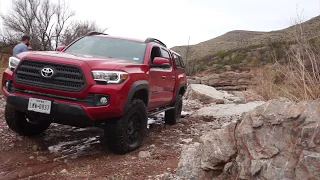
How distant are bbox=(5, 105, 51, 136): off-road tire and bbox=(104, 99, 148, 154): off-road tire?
58.3 inches

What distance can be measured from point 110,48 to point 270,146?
11.1 ft

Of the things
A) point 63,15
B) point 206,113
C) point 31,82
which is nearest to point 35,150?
point 31,82

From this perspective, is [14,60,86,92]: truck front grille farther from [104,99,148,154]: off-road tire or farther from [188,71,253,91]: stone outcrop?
[188,71,253,91]: stone outcrop

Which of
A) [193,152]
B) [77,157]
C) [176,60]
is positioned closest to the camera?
[193,152]

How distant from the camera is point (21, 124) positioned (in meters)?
4.91

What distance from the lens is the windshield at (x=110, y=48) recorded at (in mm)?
5207

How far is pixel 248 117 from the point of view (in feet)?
10.1

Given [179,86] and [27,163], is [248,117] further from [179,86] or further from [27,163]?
[179,86]

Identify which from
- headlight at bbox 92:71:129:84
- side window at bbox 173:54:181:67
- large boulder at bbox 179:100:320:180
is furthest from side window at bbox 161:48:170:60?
large boulder at bbox 179:100:320:180

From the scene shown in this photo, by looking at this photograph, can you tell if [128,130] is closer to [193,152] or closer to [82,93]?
[82,93]

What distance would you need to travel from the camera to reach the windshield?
5.21 m

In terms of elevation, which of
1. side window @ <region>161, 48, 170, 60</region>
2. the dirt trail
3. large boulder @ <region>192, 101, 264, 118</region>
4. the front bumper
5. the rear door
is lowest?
the dirt trail

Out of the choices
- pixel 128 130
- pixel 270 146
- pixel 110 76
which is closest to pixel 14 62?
pixel 110 76

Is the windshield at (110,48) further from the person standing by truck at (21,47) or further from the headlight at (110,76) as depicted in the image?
the person standing by truck at (21,47)
